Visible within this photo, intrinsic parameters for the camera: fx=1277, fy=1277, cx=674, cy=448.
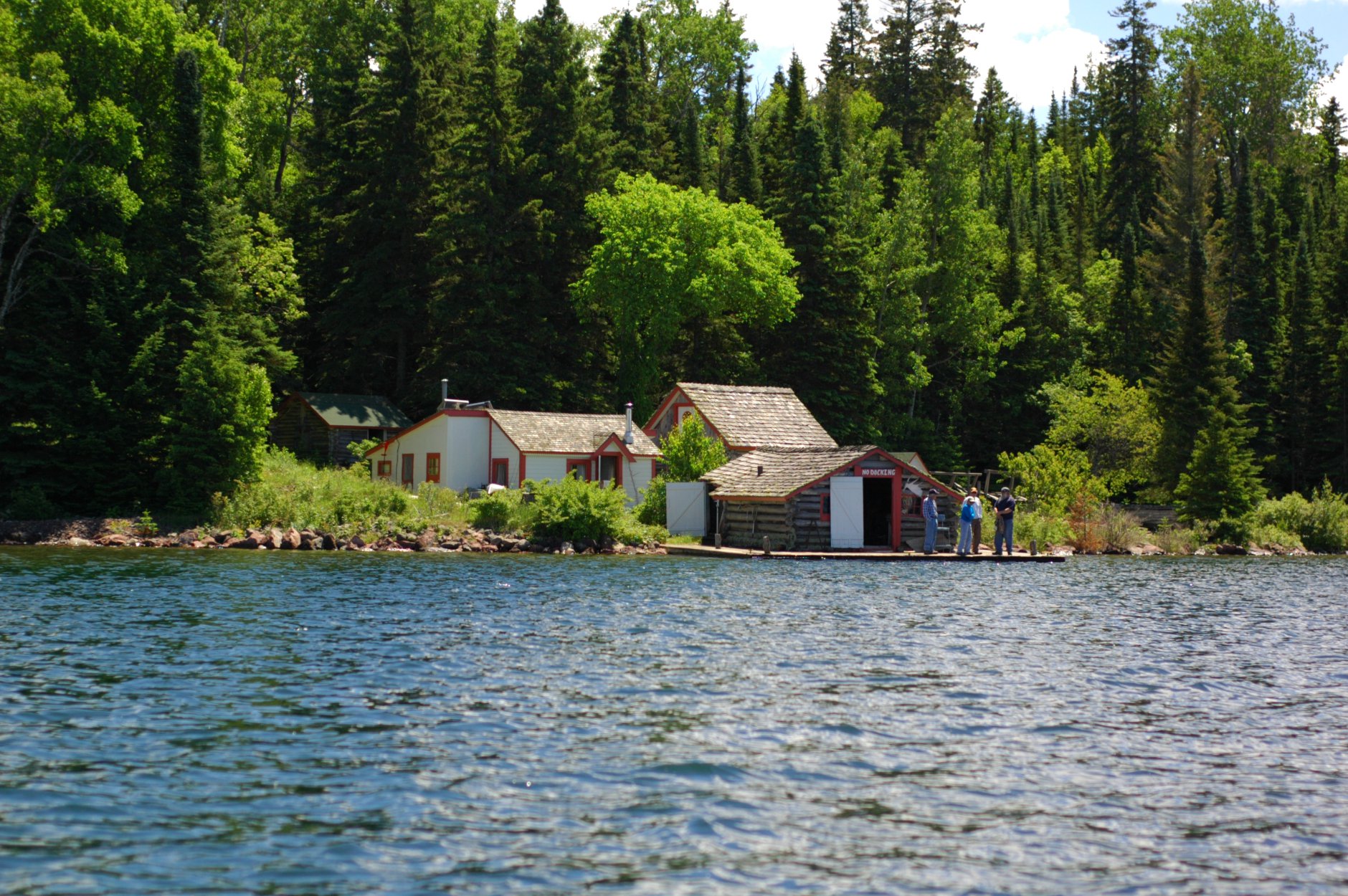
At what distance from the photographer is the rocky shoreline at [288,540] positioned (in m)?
42.1

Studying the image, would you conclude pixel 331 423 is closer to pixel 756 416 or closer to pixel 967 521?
pixel 756 416

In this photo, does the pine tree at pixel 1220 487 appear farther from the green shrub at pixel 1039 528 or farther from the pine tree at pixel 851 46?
the pine tree at pixel 851 46

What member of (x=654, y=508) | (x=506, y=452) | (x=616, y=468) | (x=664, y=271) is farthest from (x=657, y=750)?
(x=664, y=271)

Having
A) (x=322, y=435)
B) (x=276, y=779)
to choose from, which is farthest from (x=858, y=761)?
(x=322, y=435)

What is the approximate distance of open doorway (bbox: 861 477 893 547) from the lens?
4517cm

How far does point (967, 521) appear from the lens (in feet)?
137

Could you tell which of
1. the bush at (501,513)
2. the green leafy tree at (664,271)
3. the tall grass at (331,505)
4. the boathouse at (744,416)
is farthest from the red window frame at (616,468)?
the green leafy tree at (664,271)

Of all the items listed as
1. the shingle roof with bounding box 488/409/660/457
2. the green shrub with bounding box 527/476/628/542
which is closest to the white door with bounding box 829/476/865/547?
the green shrub with bounding box 527/476/628/542

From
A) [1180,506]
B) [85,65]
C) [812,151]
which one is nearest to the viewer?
[85,65]

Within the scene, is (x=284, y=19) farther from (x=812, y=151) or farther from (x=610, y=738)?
(x=610, y=738)

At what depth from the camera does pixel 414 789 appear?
11570mm

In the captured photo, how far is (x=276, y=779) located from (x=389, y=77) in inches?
2220

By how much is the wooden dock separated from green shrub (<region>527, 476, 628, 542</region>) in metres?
3.63

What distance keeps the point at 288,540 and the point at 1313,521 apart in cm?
4243
